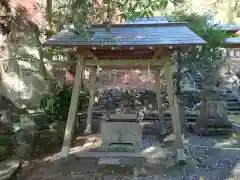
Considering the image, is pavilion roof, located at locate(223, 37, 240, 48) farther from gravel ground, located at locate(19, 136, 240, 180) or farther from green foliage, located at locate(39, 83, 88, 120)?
green foliage, located at locate(39, 83, 88, 120)

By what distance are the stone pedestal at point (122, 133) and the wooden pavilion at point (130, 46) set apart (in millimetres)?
981

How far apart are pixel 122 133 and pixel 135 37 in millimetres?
2460

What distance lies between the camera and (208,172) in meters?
6.78

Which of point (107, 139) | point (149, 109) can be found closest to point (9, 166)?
point (107, 139)

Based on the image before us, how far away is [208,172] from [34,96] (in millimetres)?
5601

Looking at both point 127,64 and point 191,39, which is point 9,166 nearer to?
point 127,64

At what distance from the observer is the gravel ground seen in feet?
21.3

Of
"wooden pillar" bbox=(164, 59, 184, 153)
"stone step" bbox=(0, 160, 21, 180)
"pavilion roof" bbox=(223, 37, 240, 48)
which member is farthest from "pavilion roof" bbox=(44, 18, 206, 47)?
"pavilion roof" bbox=(223, 37, 240, 48)

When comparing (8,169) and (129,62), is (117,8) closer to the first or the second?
(129,62)

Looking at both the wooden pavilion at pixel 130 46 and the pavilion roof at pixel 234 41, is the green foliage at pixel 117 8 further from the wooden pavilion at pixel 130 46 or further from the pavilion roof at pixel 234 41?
the pavilion roof at pixel 234 41

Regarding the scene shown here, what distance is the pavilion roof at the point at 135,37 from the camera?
261 inches

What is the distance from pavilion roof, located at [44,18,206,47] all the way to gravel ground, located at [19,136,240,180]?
2.70 metres

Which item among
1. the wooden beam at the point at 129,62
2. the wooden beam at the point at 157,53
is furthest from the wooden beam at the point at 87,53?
the wooden beam at the point at 157,53

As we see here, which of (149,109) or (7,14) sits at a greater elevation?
(7,14)
